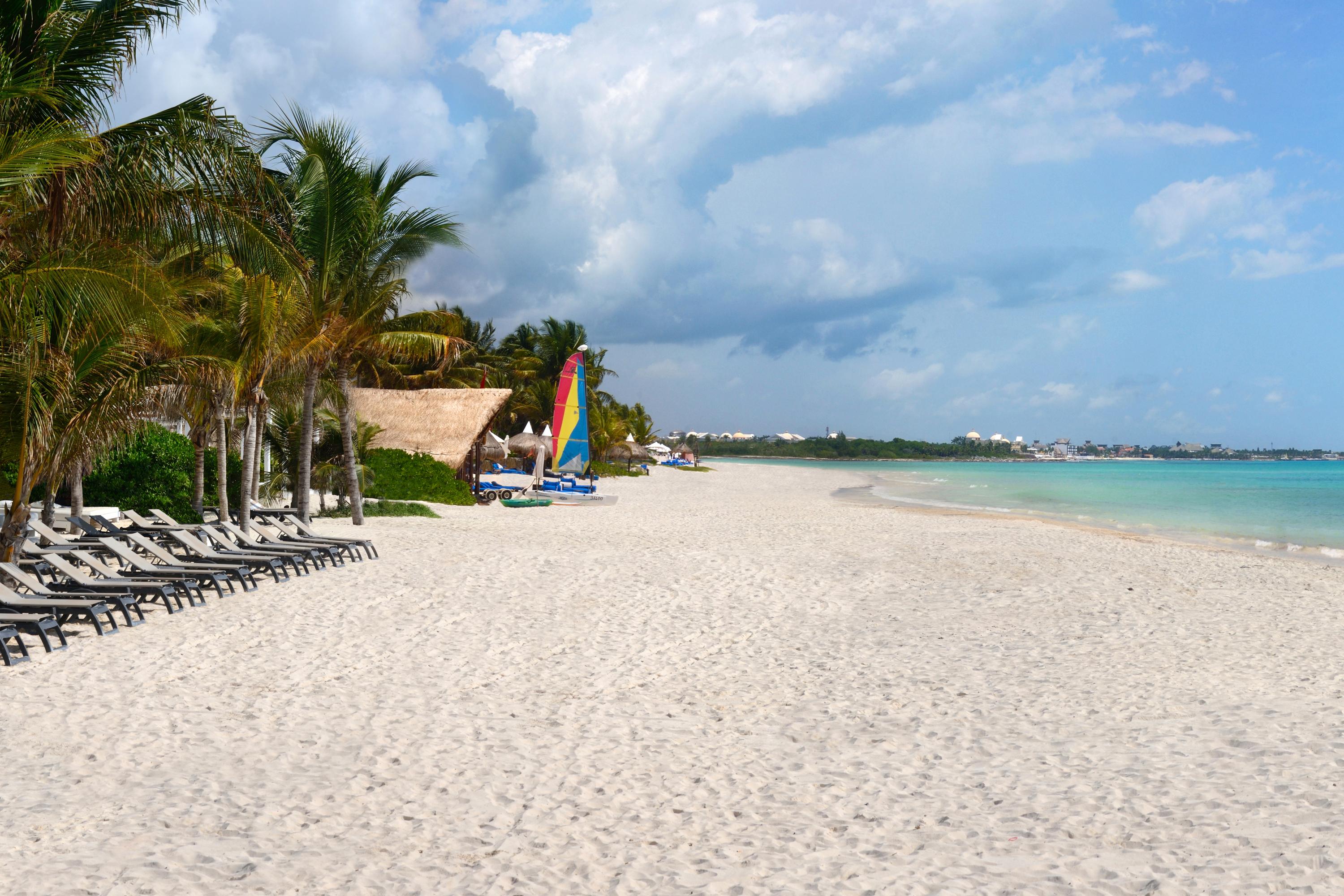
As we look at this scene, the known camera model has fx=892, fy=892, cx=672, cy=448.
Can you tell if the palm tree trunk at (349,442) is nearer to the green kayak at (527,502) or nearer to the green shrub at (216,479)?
the green shrub at (216,479)

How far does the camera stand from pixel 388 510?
1759 centimetres

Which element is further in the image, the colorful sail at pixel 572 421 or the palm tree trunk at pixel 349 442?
the colorful sail at pixel 572 421

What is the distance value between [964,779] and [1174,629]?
4.80 meters

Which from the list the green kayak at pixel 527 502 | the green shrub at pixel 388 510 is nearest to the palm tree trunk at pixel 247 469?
the green shrub at pixel 388 510

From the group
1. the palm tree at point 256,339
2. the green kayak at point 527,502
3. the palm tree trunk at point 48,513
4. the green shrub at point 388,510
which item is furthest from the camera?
the green kayak at point 527,502

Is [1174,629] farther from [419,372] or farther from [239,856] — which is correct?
[419,372]

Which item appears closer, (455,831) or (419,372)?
(455,831)

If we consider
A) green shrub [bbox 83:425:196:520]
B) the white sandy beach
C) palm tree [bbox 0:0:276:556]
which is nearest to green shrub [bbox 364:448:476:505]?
green shrub [bbox 83:425:196:520]

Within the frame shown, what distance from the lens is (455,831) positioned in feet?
11.7

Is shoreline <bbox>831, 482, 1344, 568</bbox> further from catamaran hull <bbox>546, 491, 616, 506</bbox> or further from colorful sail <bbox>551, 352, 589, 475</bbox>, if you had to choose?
colorful sail <bbox>551, 352, 589, 475</bbox>

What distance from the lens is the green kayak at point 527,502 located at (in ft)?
67.5

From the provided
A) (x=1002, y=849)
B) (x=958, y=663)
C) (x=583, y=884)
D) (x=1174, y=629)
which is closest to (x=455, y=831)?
(x=583, y=884)

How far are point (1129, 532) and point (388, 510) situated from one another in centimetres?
1638

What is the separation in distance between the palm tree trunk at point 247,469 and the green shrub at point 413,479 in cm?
637
